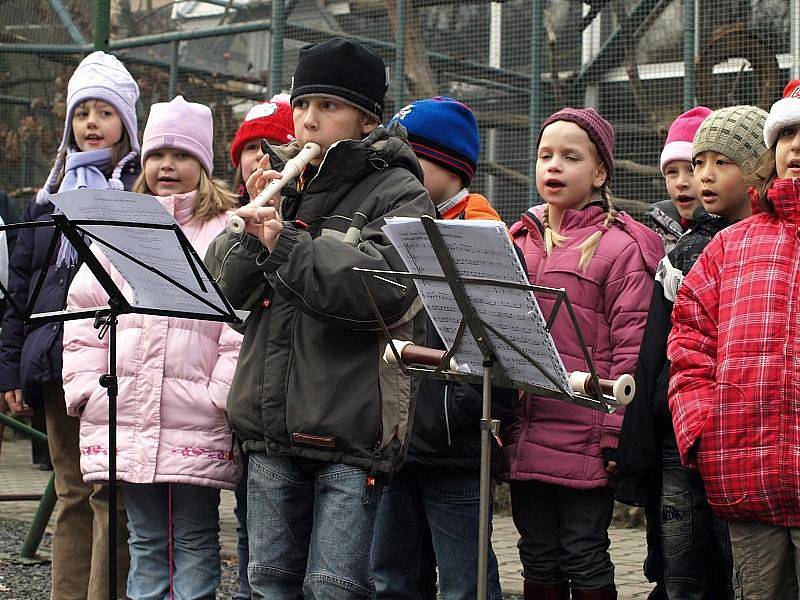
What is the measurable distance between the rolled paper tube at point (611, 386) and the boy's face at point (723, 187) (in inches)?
53.0

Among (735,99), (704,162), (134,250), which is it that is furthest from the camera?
(735,99)

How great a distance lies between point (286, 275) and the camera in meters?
3.44

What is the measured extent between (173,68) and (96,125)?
10.9ft

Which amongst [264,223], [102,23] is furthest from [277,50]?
[264,223]

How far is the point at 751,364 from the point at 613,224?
1022 mm

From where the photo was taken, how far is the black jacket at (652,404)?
395cm

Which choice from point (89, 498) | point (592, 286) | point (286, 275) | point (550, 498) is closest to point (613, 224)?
point (592, 286)

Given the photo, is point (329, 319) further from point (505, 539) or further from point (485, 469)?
point (505, 539)

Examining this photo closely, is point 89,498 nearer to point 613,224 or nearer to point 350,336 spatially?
point 350,336

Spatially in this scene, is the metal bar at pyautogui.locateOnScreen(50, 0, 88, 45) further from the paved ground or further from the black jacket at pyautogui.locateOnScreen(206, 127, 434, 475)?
the black jacket at pyautogui.locateOnScreen(206, 127, 434, 475)

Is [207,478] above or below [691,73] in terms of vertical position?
below

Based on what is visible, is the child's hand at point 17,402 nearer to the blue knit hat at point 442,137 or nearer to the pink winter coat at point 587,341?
the blue knit hat at point 442,137

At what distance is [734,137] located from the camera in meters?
4.10

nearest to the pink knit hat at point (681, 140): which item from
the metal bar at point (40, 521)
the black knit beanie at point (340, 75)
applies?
the black knit beanie at point (340, 75)
